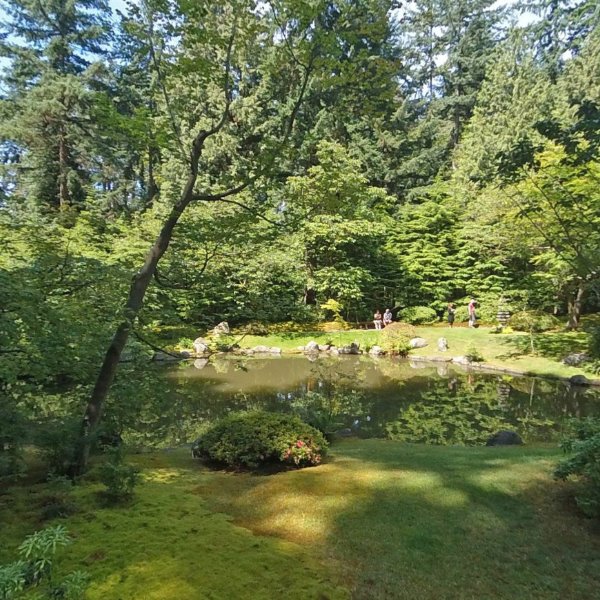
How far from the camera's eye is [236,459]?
5.70 metres

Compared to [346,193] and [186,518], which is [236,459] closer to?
[186,518]

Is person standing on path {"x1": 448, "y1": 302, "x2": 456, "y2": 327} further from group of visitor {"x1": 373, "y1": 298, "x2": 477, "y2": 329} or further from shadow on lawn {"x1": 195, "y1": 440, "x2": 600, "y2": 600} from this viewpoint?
shadow on lawn {"x1": 195, "y1": 440, "x2": 600, "y2": 600}

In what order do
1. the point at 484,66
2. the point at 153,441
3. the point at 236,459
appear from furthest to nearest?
the point at 484,66 → the point at 153,441 → the point at 236,459

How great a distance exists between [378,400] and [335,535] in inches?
338

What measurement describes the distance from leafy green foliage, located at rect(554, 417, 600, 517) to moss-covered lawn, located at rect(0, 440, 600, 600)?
0.66 feet

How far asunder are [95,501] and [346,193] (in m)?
4.03

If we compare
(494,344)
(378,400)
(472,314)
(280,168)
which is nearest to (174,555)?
(280,168)

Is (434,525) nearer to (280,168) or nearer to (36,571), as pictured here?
(36,571)

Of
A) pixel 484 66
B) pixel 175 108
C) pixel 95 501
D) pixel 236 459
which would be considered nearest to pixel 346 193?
pixel 175 108

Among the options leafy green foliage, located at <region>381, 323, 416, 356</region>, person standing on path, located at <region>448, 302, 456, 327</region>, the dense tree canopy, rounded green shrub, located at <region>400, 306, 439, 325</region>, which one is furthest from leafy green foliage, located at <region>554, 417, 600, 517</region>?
rounded green shrub, located at <region>400, 306, 439, 325</region>

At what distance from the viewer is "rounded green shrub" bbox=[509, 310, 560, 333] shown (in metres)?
17.2

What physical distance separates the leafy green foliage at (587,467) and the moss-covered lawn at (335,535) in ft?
0.66

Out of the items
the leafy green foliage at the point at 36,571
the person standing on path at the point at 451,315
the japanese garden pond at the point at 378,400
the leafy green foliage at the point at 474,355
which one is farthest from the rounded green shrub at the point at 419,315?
the leafy green foliage at the point at 36,571

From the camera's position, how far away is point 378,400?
40.1 ft
